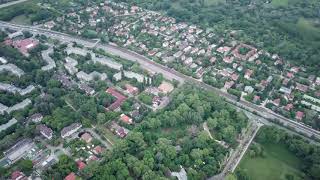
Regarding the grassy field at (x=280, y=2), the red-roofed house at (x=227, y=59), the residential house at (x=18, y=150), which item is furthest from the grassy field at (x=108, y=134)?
the grassy field at (x=280, y=2)

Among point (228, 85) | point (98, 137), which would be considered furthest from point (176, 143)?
point (228, 85)

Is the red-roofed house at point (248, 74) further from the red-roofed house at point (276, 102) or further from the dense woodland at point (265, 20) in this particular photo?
the dense woodland at point (265, 20)

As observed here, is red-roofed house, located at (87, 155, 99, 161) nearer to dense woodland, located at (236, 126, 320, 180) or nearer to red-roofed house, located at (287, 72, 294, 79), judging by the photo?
dense woodland, located at (236, 126, 320, 180)

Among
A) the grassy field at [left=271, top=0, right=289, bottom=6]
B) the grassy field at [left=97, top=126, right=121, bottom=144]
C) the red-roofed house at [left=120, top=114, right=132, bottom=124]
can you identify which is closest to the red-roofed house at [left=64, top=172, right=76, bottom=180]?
the grassy field at [left=97, top=126, right=121, bottom=144]

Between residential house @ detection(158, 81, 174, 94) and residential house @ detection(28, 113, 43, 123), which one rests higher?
residential house @ detection(28, 113, 43, 123)

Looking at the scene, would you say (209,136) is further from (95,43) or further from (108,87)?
(95,43)

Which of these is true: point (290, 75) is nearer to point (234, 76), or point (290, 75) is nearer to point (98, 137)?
point (234, 76)

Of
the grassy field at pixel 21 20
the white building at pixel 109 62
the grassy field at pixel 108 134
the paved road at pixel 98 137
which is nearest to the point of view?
the paved road at pixel 98 137
